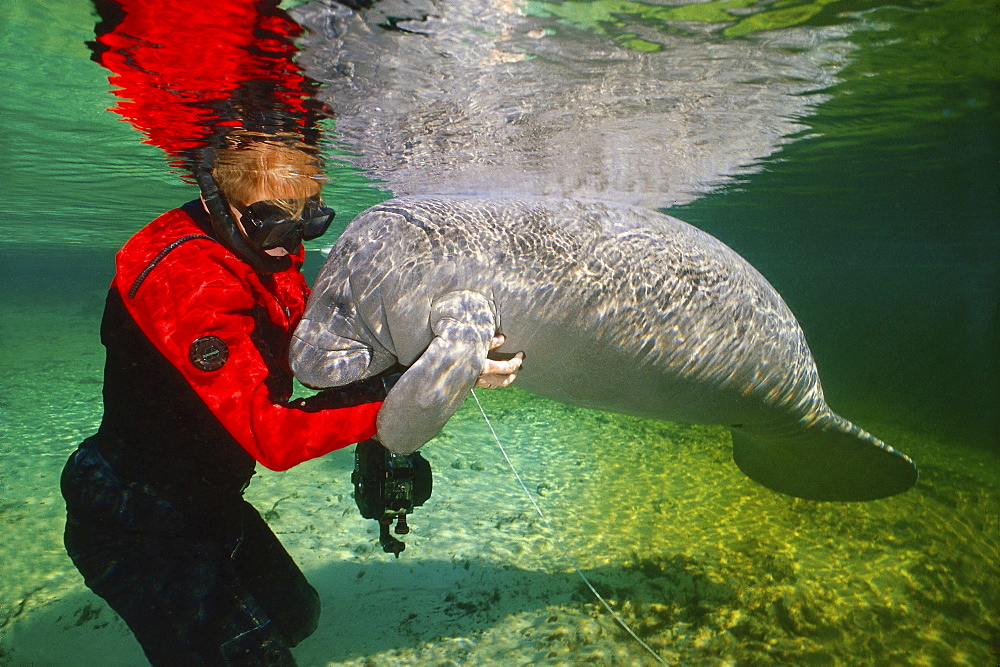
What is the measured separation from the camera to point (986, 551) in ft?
14.9

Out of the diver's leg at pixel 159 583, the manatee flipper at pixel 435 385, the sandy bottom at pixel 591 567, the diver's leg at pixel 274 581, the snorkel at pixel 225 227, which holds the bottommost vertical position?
the sandy bottom at pixel 591 567

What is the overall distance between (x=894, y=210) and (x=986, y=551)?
1292cm

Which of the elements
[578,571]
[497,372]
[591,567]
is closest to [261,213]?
[497,372]

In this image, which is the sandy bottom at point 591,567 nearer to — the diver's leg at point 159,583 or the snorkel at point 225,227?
the diver's leg at point 159,583

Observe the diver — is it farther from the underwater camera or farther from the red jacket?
the underwater camera

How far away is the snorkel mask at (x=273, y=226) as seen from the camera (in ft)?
7.22

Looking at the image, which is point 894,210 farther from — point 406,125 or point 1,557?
point 1,557

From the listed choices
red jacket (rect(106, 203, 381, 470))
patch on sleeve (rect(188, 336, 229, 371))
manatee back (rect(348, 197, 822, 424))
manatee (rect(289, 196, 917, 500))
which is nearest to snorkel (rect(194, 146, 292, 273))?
red jacket (rect(106, 203, 381, 470))

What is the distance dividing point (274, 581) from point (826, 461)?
11.2 ft

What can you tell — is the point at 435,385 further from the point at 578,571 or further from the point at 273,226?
the point at 578,571

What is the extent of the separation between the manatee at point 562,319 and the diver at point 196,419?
206 millimetres

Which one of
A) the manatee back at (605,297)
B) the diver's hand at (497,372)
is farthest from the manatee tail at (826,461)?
the diver's hand at (497,372)

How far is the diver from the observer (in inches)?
73.0

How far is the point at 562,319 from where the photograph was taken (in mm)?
2531
